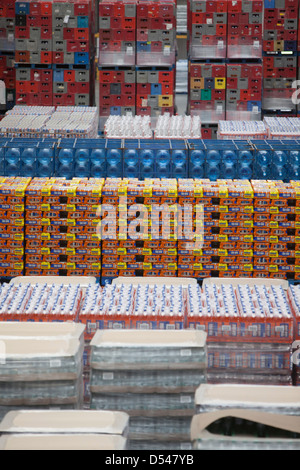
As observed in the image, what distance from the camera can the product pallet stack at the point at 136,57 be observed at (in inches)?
780

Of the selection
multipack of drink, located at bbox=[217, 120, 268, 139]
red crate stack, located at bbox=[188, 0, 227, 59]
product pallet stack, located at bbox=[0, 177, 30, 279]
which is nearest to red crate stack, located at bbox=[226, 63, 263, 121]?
red crate stack, located at bbox=[188, 0, 227, 59]

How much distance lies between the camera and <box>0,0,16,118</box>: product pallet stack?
2127 centimetres

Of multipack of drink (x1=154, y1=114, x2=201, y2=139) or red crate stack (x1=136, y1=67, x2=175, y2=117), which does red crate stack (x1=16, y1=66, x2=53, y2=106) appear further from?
multipack of drink (x1=154, y1=114, x2=201, y2=139)

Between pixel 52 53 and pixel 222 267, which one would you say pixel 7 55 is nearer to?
pixel 52 53

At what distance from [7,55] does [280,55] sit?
644 cm

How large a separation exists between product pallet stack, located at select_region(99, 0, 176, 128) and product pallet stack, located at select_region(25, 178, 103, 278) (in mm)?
8514

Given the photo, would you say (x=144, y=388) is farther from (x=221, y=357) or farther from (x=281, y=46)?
(x=281, y=46)

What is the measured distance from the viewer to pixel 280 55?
2128 centimetres

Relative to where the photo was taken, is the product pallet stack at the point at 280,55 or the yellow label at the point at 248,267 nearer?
the yellow label at the point at 248,267

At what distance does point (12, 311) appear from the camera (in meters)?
8.17

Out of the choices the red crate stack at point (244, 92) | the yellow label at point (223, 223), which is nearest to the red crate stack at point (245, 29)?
the red crate stack at point (244, 92)

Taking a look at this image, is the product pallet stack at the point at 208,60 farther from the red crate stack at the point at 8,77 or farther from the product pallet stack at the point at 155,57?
the red crate stack at the point at 8,77

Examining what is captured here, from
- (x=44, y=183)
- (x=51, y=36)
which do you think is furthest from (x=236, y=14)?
(x=44, y=183)

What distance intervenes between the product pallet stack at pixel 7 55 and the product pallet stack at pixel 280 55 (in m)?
5.92
